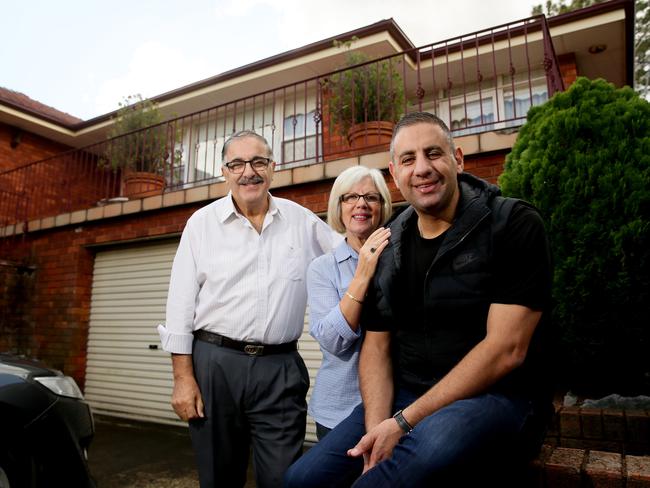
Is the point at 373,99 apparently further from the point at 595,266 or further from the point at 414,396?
the point at 414,396

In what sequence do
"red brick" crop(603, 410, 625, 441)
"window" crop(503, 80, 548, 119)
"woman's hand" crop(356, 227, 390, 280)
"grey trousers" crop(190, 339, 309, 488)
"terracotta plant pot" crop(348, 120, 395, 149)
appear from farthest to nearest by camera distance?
"window" crop(503, 80, 548, 119) → "terracotta plant pot" crop(348, 120, 395, 149) → "red brick" crop(603, 410, 625, 441) → "grey trousers" crop(190, 339, 309, 488) → "woman's hand" crop(356, 227, 390, 280)

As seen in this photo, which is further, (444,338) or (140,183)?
(140,183)

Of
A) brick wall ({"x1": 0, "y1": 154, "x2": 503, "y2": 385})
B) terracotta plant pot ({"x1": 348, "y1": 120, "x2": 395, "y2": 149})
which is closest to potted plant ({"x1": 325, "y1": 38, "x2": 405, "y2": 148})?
terracotta plant pot ({"x1": 348, "y1": 120, "x2": 395, "y2": 149})

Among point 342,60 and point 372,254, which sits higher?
point 342,60

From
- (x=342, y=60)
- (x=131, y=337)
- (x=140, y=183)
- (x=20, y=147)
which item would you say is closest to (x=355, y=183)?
(x=131, y=337)

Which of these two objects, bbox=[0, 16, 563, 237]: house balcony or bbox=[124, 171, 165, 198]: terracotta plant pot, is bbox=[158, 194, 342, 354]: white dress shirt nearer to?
bbox=[0, 16, 563, 237]: house balcony

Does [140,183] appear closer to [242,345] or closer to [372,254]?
[242,345]

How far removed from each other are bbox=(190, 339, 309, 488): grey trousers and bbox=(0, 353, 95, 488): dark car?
102 cm

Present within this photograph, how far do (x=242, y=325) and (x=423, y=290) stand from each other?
3.13ft

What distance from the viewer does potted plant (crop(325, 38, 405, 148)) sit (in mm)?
5227

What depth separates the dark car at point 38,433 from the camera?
2410mm

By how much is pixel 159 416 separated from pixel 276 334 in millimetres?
4554

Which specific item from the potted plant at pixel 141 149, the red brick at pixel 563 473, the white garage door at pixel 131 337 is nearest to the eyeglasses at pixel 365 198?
the red brick at pixel 563 473

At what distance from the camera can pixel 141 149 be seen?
750 cm
